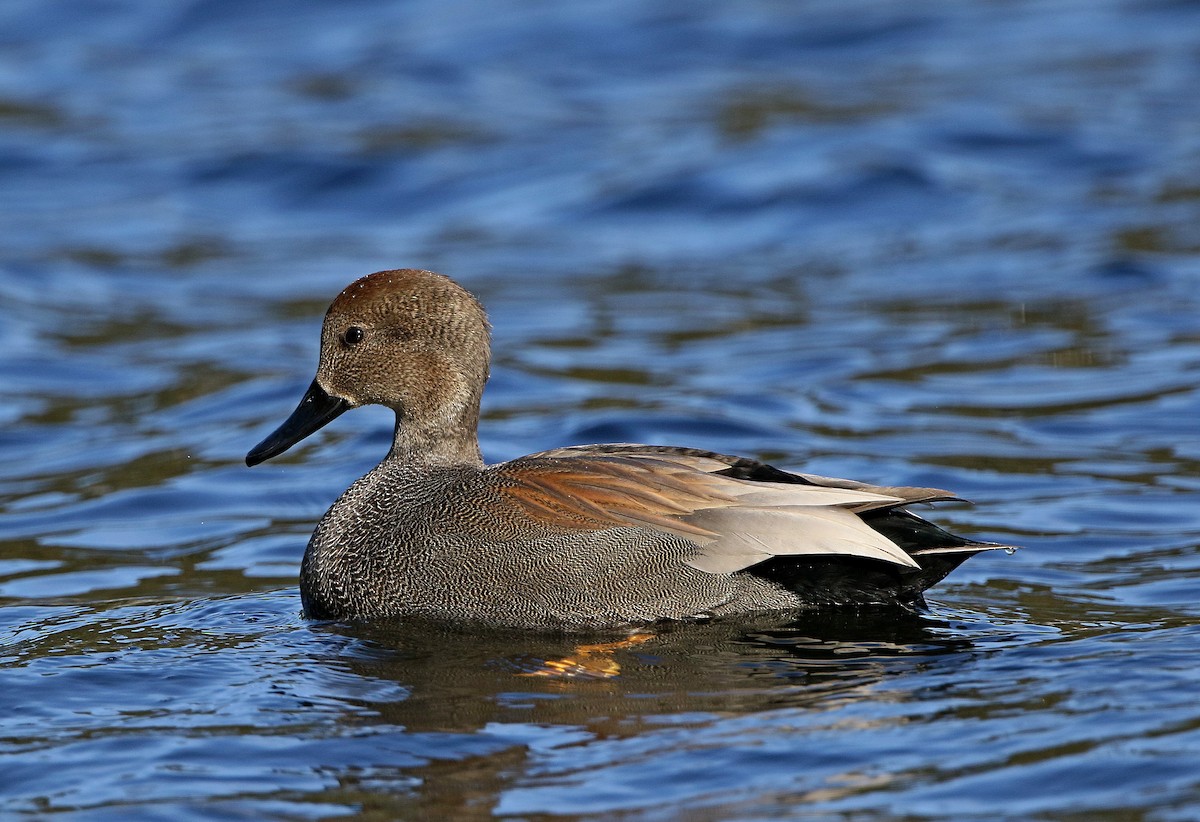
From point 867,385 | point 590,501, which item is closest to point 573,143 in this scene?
point 867,385

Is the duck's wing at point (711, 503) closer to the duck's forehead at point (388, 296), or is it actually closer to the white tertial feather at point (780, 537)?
the white tertial feather at point (780, 537)

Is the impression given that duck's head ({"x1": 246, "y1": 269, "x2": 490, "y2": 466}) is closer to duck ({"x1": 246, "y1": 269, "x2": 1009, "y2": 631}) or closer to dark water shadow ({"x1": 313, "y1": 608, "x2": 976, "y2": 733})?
duck ({"x1": 246, "y1": 269, "x2": 1009, "y2": 631})

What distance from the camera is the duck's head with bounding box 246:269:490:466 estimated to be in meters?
6.83

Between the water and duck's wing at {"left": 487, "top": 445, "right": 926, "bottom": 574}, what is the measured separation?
12.3 inches

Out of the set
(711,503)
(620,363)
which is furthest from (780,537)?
(620,363)

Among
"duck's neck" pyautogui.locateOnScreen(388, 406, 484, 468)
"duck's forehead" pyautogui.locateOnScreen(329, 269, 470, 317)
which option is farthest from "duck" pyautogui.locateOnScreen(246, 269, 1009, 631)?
"duck's forehead" pyautogui.locateOnScreen(329, 269, 470, 317)

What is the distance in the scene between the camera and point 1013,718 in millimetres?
5027

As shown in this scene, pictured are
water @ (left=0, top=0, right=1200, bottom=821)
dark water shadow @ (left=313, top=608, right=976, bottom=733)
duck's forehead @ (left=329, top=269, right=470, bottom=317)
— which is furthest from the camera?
duck's forehead @ (left=329, top=269, right=470, bottom=317)

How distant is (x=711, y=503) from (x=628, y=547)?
31cm

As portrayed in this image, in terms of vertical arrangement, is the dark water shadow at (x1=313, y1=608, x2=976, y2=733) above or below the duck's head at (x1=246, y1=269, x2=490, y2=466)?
below

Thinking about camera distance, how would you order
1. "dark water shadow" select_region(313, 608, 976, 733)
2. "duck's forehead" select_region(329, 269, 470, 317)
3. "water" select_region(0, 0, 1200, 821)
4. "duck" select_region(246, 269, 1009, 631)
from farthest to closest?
"duck's forehead" select_region(329, 269, 470, 317), "duck" select_region(246, 269, 1009, 631), "dark water shadow" select_region(313, 608, 976, 733), "water" select_region(0, 0, 1200, 821)

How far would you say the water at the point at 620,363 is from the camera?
4.96 metres

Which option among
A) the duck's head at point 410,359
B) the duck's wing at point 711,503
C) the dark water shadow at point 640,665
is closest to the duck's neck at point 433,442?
the duck's head at point 410,359

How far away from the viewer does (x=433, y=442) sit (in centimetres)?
690
